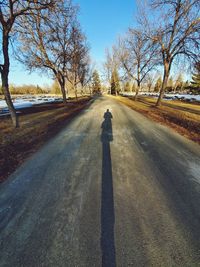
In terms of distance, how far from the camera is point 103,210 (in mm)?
2568

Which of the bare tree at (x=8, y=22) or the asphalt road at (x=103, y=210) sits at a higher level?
the bare tree at (x=8, y=22)

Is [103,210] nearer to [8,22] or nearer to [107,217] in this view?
[107,217]

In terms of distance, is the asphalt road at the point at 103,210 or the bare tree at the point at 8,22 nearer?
the asphalt road at the point at 103,210

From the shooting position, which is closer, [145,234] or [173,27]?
[145,234]

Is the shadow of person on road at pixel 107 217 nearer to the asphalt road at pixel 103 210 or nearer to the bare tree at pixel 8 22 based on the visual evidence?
the asphalt road at pixel 103 210

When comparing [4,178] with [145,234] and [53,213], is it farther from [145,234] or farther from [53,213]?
[145,234]

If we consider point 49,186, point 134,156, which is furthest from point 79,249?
point 134,156

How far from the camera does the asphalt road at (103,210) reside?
6.17ft

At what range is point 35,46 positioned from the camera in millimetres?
17688

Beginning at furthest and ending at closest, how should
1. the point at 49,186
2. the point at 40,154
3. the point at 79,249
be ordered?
the point at 40,154
the point at 49,186
the point at 79,249

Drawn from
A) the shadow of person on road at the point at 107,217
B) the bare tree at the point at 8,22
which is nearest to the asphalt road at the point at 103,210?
the shadow of person on road at the point at 107,217

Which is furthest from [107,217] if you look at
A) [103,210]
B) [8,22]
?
[8,22]

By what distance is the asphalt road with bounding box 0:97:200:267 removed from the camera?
1.88 meters

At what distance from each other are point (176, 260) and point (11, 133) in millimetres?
7951
